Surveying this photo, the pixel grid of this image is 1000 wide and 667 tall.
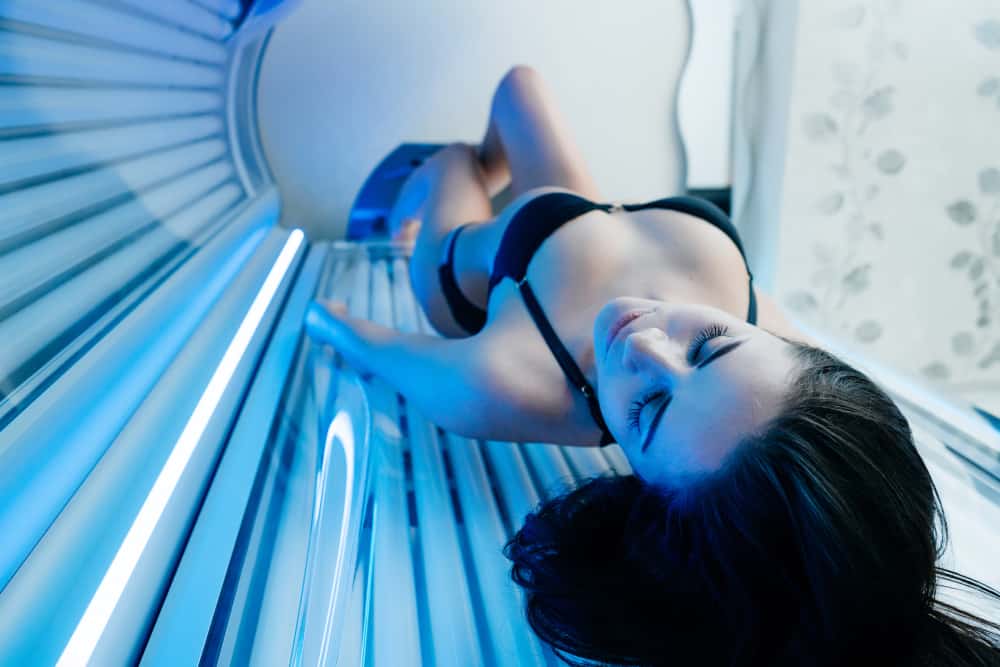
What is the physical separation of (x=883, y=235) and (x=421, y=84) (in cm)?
166

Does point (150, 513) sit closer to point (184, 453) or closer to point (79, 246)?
point (184, 453)

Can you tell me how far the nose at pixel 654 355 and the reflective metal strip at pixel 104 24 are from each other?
91 centimetres

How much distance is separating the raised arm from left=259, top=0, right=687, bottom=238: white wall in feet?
3.82

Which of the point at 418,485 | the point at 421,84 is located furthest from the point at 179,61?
the point at 418,485

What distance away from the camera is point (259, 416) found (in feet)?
3.60

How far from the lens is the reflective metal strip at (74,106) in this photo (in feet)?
2.87

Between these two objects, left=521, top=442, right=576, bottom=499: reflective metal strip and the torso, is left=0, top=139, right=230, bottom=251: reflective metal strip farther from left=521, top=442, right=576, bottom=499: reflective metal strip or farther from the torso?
left=521, top=442, right=576, bottom=499: reflective metal strip

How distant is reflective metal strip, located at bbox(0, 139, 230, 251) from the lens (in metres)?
0.81

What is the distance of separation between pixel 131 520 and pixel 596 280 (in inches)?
34.3

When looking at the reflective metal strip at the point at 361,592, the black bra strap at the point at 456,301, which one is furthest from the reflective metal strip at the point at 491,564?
the black bra strap at the point at 456,301

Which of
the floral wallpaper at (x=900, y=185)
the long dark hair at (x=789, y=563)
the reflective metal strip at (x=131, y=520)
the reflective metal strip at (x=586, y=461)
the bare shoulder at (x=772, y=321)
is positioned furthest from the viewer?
the floral wallpaper at (x=900, y=185)

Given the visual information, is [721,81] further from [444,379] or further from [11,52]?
[11,52]

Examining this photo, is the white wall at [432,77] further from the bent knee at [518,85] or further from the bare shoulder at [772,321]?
the bare shoulder at [772,321]

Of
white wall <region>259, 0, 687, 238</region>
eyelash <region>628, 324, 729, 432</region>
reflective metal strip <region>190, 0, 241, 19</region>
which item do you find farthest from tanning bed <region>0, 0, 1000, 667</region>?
white wall <region>259, 0, 687, 238</region>
